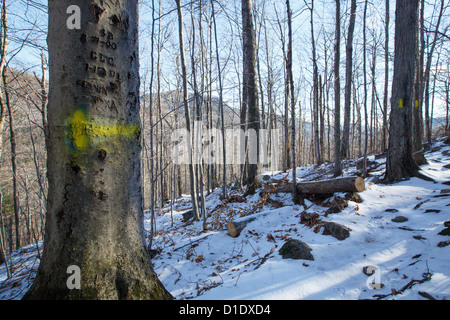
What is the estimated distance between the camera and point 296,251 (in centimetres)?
302

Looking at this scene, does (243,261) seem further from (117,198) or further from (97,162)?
(97,162)

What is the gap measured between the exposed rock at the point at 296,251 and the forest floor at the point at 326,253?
0.08 metres

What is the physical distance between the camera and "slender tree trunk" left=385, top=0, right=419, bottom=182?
5.64 m

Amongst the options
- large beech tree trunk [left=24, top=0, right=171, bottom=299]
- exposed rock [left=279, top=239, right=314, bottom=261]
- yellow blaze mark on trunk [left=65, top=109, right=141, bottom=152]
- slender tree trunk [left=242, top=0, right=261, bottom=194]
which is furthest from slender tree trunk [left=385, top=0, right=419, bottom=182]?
Answer: yellow blaze mark on trunk [left=65, top=109, right=141, bottom=152]

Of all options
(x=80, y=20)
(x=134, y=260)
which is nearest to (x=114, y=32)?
(x=80, y=20)

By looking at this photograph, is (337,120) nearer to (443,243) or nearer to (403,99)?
(403,99)

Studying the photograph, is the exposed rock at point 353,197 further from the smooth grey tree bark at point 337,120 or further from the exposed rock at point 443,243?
the smooth grey tree bark at point 337,120

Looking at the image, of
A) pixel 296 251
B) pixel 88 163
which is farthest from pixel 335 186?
pixel 88 163

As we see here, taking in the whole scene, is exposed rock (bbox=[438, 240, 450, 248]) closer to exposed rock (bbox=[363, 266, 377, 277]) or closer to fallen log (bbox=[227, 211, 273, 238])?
exposed rock (bbox=[363, 266, 377, 277])

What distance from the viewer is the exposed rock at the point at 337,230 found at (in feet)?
11.2

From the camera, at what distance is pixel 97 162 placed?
1.52 meters

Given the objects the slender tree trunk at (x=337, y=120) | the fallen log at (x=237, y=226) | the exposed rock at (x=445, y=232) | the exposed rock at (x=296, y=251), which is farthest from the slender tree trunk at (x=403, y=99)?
the exposed rock at (x=296, y=251)

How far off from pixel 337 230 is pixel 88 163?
3.54m
